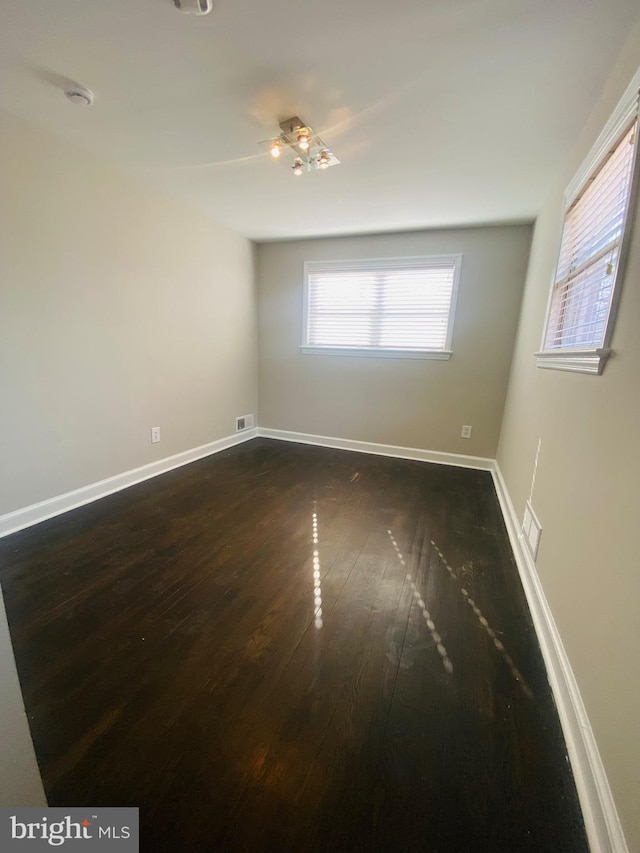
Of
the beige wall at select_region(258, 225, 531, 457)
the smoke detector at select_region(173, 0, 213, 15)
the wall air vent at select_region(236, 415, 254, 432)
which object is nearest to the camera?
the smoke detector at select_region(173, 0, 213, 15)

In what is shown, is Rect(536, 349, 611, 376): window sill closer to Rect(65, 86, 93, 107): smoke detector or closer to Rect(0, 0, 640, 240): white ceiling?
Rect(0, 0, 640, 240): white ceiling

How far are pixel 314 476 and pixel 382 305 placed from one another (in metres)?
1.92

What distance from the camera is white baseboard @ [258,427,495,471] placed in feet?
11.1

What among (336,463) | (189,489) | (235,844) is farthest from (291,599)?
(336,463)

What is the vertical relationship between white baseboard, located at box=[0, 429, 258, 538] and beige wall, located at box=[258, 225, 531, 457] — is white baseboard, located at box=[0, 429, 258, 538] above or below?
below

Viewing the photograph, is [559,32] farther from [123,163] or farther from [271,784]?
[271,784]

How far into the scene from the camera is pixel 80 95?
1.54m

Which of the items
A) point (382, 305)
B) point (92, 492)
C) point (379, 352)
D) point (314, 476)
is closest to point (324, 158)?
point (382, 305)

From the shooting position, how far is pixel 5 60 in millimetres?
1376

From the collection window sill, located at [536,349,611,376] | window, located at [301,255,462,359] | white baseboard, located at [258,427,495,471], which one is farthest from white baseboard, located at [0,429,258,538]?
window sill, located at [536,349,611,376]

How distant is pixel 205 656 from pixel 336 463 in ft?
7.54

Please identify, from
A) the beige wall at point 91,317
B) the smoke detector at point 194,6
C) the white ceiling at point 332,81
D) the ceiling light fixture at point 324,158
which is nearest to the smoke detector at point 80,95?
the white ceiling at point 332,81

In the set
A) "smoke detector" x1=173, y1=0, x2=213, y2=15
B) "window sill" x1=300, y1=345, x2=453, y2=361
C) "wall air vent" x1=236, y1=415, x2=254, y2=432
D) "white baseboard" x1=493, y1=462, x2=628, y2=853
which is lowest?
"white baseboard" x1=493, y1=462, x2=628, y2=853

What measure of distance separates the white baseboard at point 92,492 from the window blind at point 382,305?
179 centimetres
